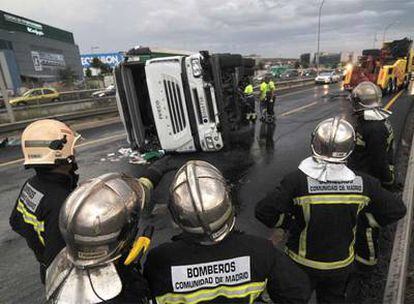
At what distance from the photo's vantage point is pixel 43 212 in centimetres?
209

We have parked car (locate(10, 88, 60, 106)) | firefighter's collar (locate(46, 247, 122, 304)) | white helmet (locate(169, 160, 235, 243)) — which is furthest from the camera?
parked car (locate(10, 88, 60, 106))

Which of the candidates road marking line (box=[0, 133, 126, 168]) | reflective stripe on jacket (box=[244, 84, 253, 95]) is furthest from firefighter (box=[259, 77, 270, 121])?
road marking line (box=[0, 133, 126, 168])

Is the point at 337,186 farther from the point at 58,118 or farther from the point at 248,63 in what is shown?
the point at 58,118

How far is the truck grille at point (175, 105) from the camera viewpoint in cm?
702

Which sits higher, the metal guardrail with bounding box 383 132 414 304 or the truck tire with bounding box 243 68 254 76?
the truck tire with bounding box 243 68 254 76

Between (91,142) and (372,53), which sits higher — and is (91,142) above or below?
below

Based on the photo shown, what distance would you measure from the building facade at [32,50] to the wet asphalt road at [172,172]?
51.2 meters

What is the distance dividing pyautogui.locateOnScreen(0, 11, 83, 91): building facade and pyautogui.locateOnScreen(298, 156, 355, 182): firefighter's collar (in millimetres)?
59094

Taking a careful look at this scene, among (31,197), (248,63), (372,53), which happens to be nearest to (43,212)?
(31,197)

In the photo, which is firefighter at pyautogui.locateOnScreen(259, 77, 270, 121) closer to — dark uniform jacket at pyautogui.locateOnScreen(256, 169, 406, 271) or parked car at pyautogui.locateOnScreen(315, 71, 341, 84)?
dark uniform jacket at pyautogui.locateOnScreen(256, 169, 406, 271)

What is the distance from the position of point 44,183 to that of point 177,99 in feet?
16.7

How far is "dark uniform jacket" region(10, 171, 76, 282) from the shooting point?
1.99 meters

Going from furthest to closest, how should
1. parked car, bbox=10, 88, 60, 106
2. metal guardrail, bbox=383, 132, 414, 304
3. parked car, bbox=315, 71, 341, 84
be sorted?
parked car, bbox=315, 71, 341, 84 → parked car, bbox=10, 88, 60, 106 → metal guardrail, bbox=383, 132, 414, 304

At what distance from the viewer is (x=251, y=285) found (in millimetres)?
1574
